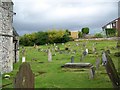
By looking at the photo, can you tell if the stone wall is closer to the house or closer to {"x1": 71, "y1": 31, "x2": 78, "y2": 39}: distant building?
the house

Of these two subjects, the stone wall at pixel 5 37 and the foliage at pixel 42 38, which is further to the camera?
the foliage at pixel 42 38

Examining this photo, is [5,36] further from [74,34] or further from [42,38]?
[74,34]

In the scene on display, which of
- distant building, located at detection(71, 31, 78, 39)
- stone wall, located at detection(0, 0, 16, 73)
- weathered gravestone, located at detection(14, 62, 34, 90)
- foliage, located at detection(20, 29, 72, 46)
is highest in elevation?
distant building, located at detection(71, 31, 78, 39)

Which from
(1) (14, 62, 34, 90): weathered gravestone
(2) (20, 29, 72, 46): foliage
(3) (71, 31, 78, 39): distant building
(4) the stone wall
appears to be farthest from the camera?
(3) (71, 31, 78, 39): distant building

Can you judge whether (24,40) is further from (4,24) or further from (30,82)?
(30,82)

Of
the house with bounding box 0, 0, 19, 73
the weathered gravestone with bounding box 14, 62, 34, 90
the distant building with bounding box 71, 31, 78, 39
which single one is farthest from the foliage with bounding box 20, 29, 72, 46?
the weathered gravestone with bounding box 14, 62, 34, 90

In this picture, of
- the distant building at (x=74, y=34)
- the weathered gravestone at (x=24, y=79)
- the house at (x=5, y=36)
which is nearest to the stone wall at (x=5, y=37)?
the house at (x=5, y=36)

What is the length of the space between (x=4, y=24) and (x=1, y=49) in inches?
77.0

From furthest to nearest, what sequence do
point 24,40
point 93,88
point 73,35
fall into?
point 73,35, point 24,40, point 93,88

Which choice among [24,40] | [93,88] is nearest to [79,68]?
[93,88]

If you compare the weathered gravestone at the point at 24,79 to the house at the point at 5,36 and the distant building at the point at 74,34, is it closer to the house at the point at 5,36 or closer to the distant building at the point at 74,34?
the house at the point at 5,36

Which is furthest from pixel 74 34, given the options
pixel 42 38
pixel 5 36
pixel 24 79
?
pixel 24 79

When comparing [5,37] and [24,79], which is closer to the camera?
[24,79]

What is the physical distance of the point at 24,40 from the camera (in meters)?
67.3
